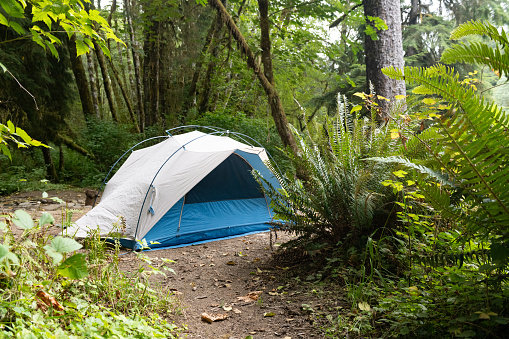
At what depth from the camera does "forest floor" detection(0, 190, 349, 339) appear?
2422 mm

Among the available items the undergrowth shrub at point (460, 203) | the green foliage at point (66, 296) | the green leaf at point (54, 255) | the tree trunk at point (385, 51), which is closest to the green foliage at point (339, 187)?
the undergrowth shrub at point (460, 203)

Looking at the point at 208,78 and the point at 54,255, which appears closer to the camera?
the point at 54,255

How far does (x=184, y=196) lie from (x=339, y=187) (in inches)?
107

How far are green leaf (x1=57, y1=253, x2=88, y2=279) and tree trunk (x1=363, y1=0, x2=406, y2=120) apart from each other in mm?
3828

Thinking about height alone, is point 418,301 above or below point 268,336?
above

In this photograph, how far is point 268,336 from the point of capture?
7.57 feet

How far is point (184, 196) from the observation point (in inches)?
204

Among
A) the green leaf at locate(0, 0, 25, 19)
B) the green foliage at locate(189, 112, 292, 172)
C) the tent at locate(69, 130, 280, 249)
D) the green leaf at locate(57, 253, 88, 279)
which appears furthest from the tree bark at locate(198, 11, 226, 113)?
the green leaf at locate(57, 253, 88, 279)

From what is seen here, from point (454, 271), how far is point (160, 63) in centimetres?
1084

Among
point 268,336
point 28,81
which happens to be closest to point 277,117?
point 268,336

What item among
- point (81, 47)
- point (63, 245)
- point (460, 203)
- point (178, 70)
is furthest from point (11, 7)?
point (178, 70)

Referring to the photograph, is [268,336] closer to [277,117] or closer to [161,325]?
[161,325]

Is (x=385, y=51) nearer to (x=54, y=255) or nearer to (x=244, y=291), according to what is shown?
(x=244, y=291)

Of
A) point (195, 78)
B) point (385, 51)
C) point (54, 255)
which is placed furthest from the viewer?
point (195, 78)
